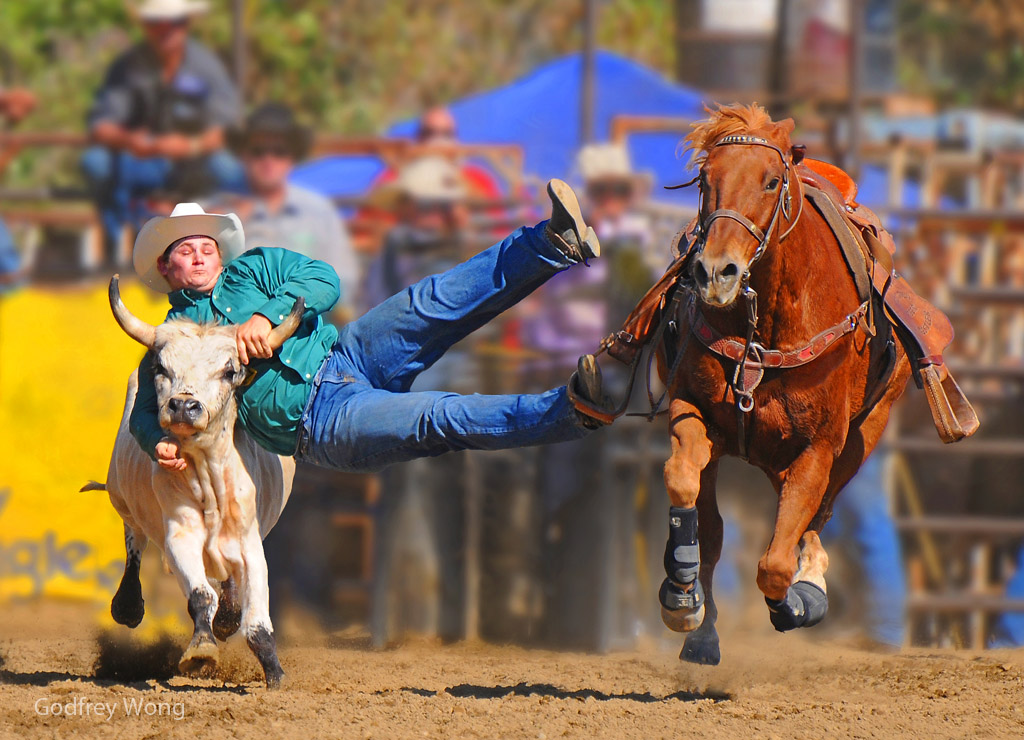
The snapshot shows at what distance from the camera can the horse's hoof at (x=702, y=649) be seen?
533 cm

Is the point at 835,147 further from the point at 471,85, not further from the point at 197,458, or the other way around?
the point at 471,85

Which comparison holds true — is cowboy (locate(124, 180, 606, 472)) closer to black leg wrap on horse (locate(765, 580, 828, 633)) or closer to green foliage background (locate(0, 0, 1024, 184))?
black leg wrap on horse (locate(765, 580, 828, 633))

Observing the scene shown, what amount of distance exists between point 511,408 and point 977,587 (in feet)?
18.8

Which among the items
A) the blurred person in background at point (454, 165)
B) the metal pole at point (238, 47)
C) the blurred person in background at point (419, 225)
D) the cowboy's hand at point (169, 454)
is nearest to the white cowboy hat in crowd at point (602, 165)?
the blurred person in background at point (454, 165)

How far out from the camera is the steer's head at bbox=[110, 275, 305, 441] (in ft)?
15.8

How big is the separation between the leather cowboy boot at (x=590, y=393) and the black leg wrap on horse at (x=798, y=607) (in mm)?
876

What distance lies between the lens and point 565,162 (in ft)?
29.8

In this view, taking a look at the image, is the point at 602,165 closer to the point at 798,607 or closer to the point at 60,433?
the point at 60,433

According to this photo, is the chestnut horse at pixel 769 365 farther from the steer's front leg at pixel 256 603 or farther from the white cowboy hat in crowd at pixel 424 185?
the white cowboy hat in crowd at pixel 424 185

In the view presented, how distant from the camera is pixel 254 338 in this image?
193 inches

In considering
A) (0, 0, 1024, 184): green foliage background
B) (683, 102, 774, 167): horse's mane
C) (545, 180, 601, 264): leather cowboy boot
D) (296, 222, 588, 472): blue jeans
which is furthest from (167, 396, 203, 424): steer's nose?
(0, 0, 1024, 184): green foliage background

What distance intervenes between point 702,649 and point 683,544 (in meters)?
0.73

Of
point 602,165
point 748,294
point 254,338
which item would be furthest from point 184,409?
point 602,165

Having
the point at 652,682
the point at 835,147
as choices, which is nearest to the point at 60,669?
the point at 652,682
